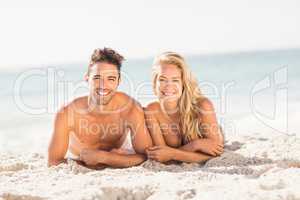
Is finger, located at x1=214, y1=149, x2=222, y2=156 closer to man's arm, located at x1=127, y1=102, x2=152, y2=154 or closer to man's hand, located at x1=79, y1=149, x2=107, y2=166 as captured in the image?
man's arm, located at x1=127, y1=102, x2=152, y2=154

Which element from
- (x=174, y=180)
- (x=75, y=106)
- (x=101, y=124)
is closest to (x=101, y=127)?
(x=101, y=124)

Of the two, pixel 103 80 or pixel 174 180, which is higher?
pixel 103 80

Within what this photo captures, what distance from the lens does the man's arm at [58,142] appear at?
284cm

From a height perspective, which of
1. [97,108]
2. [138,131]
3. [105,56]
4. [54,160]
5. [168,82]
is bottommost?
[54,160]

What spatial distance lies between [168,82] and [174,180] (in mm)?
902

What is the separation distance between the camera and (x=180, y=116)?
10.0ft

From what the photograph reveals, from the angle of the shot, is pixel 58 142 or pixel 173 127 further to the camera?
pixel 173 127

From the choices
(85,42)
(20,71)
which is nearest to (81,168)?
(20,71)

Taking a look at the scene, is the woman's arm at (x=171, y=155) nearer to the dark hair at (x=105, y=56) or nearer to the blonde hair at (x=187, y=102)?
the blonde hair at (x=187, y=102)

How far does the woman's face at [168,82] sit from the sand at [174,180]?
0.41 metres

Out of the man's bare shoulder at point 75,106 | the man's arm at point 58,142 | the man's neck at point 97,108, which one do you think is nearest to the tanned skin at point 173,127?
the man's neck at point 97,108

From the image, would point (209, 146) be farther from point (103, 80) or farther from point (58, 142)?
point (58, 142)

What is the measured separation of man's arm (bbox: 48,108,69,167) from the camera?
9.33 ft

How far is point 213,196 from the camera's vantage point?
182cm
